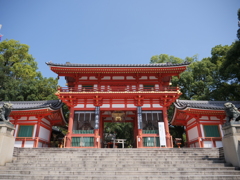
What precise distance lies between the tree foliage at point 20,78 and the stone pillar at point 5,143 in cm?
1551

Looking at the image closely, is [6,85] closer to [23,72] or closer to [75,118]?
[23,72]

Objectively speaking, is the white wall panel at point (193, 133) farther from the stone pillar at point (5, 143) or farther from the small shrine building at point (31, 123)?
the stone pillar at point (5, 143)

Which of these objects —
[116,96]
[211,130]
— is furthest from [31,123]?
[211,130]

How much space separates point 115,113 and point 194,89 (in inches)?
588

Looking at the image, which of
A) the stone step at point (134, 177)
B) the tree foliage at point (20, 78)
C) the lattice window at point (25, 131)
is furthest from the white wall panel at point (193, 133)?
the tree foliage at point (20, 78)

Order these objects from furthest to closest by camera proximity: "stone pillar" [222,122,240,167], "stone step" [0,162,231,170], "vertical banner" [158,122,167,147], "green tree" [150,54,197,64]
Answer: "green tree" [150,54,197,64]
"vertical banner" [158,122,167,147]
"stone step" [0,162,231,170]
"stone pillar" [222,122,240,167]

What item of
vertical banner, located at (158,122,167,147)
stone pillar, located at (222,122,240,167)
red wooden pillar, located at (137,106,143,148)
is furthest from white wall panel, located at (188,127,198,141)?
stone pillar, located at (222,122,240,167)

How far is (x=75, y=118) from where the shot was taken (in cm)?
1536

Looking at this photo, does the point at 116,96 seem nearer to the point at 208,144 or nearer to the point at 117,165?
the point at 117,165

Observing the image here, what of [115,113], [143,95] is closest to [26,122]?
[115,113]

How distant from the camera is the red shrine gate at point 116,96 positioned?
14.2 m

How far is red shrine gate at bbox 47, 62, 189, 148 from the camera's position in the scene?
14.2m

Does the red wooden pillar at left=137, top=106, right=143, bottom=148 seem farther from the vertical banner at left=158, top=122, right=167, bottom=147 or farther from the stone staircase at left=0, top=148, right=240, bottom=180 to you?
the stone staircase at left=0, top=148, right=240, bottom=180

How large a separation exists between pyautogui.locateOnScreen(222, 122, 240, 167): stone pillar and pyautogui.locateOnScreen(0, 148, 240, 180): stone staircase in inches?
17.4
